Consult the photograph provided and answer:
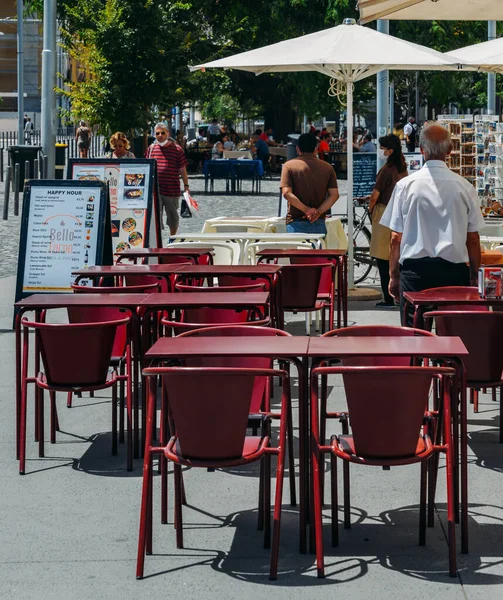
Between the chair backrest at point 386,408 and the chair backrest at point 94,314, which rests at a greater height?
the chair backrest at point 94,314

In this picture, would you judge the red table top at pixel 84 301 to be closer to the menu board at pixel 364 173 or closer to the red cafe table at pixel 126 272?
the red cafe table at pixel 126 272

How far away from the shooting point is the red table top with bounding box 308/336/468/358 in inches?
205

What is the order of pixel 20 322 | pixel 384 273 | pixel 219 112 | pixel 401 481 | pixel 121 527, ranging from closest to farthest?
pixel 121 527
pixel 401 481
pixel 20 322
pixel 384 273
pixel 219 112

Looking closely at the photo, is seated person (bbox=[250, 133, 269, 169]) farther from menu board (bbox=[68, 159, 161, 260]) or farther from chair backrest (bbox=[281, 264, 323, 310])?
chair backrest (bbox=[281, 264, 323, 310])

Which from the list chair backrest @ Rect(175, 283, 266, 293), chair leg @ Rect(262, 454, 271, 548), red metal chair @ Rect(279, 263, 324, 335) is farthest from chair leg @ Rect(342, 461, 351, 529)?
red metal chair @ Rect(279, 263, 324, 335)

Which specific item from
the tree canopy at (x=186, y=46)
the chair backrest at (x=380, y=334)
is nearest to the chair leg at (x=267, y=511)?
the chair backrest at (x=380, y=334)

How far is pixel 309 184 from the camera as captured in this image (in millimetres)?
11914

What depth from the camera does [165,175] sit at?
1756cm

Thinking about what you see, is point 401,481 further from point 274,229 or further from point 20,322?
point 274,229

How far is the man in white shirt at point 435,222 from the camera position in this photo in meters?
7.71

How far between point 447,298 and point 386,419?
2072mm

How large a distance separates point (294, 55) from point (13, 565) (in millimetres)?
7913

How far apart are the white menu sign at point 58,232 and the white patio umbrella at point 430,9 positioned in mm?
2877

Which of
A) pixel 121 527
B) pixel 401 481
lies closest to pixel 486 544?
pixel 401 481
